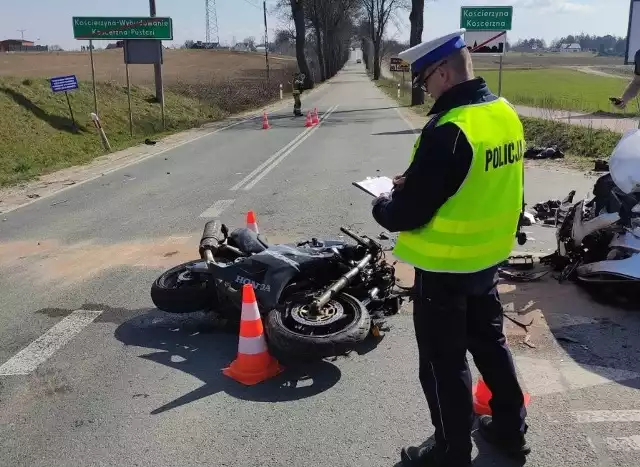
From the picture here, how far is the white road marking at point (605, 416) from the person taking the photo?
11.2 ft

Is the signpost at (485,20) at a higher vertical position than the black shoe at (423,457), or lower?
higher

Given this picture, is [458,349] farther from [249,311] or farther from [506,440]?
[249,311]

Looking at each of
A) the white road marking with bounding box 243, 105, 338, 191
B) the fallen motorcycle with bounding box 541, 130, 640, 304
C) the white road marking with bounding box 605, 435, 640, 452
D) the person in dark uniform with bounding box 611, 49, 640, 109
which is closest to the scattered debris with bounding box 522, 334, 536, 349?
the fallen motorcycle with bounding box 541, 130, 640, 304

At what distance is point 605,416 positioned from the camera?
3457 millimetres

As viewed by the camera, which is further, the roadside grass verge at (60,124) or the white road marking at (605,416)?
the roadside grass verge at (60,124)

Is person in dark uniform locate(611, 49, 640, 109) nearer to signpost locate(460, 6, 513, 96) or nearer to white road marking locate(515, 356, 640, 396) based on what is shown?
white road marking locate(515, 356, 640, 396)

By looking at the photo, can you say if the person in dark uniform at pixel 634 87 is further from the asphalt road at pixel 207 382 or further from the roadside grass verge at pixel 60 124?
the roadside grass verge at pixel 60 124

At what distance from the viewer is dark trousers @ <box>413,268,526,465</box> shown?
107 inches

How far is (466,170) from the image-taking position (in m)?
2.49

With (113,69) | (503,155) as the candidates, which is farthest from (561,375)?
(113,69)

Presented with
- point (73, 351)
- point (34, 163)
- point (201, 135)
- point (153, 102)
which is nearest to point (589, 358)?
point (73, 351)

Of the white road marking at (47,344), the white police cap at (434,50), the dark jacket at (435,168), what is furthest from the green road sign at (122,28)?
the dark jacket at (435,168)

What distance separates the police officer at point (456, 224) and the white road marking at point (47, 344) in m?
2.87

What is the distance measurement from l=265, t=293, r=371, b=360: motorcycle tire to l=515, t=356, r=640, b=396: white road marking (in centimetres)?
107
